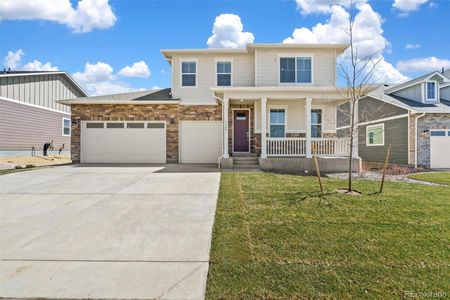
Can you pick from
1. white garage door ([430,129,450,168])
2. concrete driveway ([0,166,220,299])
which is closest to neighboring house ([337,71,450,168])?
white garage door ([430,129,450,168])

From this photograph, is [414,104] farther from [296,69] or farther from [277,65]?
[277,65]

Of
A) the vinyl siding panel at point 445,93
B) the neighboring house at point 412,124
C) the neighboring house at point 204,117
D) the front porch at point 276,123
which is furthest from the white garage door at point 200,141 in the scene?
the vinyl siding panel at point 445,93

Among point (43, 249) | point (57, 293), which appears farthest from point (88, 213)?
point (57, 293)

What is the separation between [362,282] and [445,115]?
14836mm

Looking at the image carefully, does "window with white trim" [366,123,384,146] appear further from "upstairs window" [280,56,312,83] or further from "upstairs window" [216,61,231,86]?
"upstairs window" [216,61,231,86]

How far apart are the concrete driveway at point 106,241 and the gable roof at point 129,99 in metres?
6.66

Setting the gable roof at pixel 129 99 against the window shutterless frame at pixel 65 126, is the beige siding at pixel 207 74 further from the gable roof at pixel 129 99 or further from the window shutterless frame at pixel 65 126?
the window shutterless frame at pixel 65 126

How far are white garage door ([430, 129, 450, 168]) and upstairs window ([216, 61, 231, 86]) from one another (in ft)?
35.5

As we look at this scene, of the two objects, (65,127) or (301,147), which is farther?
(65,127)

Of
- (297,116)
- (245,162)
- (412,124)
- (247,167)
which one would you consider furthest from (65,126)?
(412,124)

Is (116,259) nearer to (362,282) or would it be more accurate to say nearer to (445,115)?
(362,282)

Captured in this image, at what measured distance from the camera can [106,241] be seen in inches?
146

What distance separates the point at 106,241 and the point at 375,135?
1701cm

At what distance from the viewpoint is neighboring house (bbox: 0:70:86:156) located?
14906 millimetres
